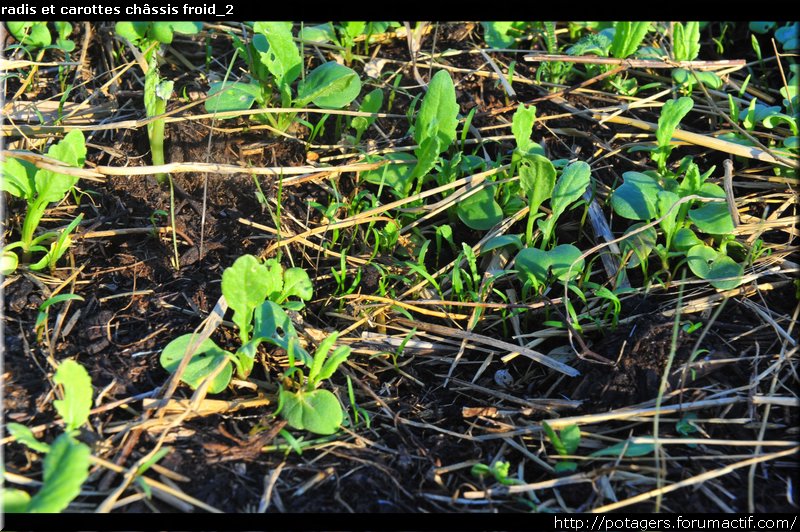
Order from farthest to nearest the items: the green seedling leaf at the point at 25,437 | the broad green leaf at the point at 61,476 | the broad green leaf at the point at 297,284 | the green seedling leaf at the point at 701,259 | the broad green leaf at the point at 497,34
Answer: the broad green leaf at the point at 497,34, the green seedling leaf at the point at 701,259, the broad green leaf at the point at 297,284, the green seedling leaf at the point at 25,437, the broad green leaf at the point at 61,476

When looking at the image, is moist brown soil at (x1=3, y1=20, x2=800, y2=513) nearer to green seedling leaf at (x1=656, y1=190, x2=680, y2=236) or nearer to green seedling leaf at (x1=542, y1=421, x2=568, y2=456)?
green seedling leaf at (x1=542, y1=421, x2=568, y2=456)

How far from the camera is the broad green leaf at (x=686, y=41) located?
253cm

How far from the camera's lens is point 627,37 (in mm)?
2459

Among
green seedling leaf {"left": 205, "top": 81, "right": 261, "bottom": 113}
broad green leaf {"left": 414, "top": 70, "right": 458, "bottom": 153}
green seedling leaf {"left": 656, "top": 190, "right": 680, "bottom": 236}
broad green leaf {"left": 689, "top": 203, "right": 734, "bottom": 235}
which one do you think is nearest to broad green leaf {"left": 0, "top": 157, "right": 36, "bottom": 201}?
green seedling leaf {"left": 205, "top": 81, "right": 261, "bottom": 113}

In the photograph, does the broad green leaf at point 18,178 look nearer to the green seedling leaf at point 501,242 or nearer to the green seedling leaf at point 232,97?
the green seedling leaf at point 232,97

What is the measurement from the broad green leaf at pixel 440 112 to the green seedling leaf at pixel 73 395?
1150 millimetres

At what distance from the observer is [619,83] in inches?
101

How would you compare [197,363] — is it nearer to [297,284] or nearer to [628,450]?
[297,284]

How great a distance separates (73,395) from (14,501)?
225 mm

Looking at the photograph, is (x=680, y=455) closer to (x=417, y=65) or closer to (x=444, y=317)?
(x=444, y=317)

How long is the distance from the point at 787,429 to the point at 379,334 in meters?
0.99

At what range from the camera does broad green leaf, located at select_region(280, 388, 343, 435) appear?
1609mm

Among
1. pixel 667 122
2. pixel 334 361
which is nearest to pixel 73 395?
pixel 334 361

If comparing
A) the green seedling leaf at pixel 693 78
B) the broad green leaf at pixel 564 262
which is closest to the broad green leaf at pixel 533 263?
the broad green leaf at pixel 564 262
